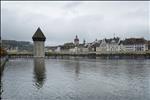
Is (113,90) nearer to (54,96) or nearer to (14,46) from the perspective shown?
(54,96)

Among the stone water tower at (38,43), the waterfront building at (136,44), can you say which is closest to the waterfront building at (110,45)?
the waterfront building at (136,44)

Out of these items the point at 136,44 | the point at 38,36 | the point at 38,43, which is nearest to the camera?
the point at 38,43

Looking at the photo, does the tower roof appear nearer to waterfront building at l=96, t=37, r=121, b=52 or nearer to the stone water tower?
the stone water tower

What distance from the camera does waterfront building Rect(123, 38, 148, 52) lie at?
99312 mm

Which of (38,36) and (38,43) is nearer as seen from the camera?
(38,43)

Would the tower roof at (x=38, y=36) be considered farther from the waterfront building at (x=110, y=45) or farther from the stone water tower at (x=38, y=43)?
the waterfront building at (x=110, y=45)

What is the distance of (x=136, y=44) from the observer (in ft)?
329

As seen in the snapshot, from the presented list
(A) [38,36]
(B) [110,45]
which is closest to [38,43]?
(A) [38,36]

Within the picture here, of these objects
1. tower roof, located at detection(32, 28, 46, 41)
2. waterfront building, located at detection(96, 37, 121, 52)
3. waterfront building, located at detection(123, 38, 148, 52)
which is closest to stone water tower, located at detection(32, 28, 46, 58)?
tower roof, located at detection(32, 28, 46, 41)

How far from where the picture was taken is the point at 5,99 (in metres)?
13.2

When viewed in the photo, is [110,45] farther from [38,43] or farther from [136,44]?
[38,43]

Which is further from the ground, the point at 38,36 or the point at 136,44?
the point at 38,36

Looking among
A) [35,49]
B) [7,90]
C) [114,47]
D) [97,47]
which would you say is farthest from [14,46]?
[7,90]

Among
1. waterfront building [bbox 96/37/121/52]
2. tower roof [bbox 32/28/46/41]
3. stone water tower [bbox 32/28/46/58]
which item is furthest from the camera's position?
waterfront building [bbox 96/37/121/52]
